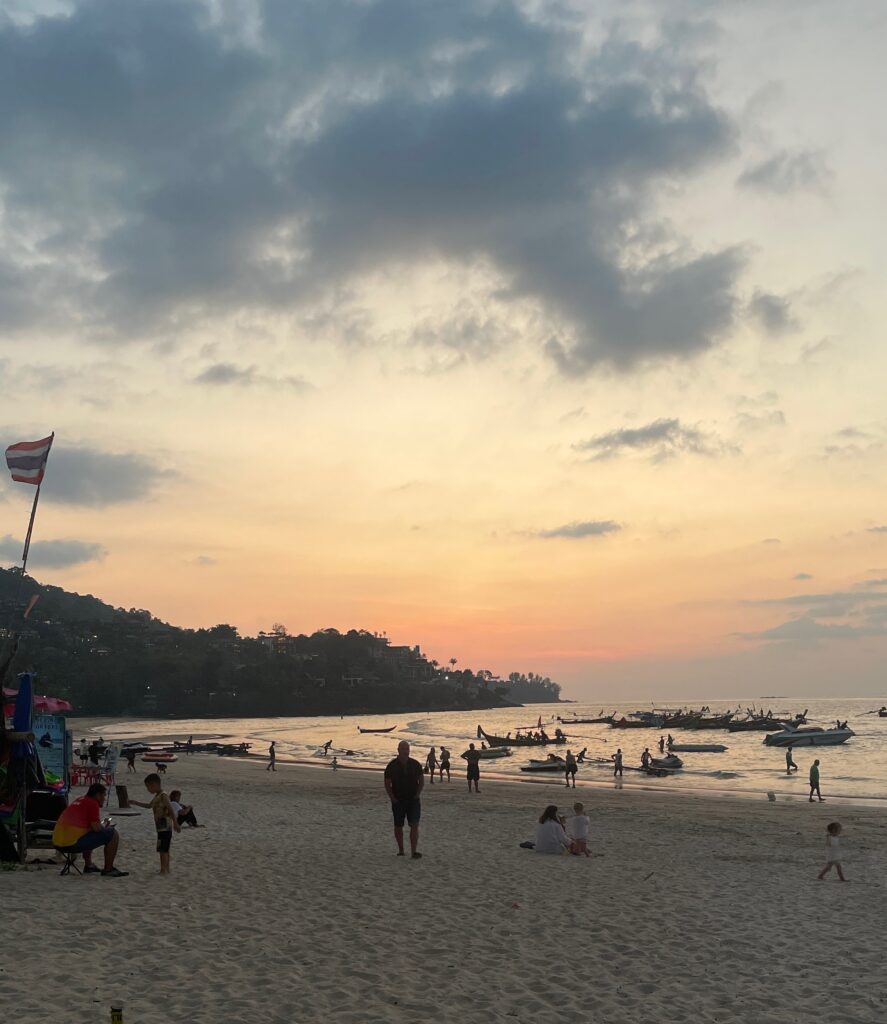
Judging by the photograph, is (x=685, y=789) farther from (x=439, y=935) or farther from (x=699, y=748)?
(x=699, y=748)

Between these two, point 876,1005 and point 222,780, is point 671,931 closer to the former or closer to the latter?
point 876,1005

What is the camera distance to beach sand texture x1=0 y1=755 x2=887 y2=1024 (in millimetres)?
6914

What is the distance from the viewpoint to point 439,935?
9141mm

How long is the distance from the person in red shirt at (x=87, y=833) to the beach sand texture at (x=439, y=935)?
1.31 ft

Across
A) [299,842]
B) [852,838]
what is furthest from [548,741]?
[299,842]

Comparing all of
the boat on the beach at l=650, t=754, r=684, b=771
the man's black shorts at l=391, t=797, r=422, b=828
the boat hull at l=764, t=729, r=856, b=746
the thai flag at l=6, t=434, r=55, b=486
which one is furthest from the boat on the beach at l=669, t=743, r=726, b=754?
the thai flag at l=6, t=434, r=55, b=486

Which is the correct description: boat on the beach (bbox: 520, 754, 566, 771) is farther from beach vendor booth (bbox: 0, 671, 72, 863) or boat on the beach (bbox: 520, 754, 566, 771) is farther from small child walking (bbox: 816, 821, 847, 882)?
beach vendor booth (bbox: 0, 671, 72, 863)

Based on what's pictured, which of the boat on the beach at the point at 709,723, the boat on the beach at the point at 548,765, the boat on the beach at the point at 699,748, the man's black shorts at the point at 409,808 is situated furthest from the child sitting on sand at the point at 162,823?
the boat on the beach at the point at 709,723

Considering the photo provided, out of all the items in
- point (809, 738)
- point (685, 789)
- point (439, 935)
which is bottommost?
point (685, 789)

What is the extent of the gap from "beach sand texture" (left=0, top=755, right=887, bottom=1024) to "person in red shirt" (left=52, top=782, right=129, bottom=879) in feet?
1.31

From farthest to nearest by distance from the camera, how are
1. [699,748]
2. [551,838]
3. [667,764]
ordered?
1. [699,748]
2. [667,764]
3. [551,838]

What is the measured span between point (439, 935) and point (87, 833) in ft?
17.6

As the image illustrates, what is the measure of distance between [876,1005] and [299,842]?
11286 mm

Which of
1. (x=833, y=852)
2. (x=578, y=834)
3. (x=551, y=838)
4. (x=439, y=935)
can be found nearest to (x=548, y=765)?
(x=578, y=834)
